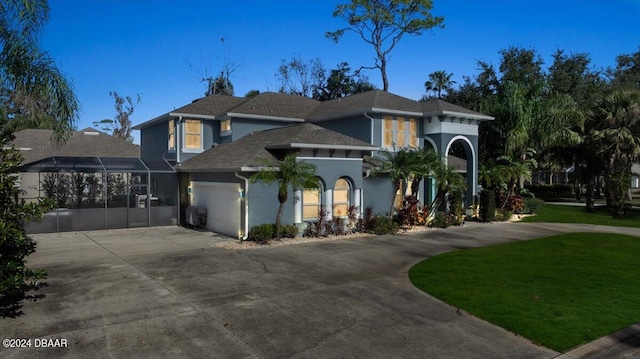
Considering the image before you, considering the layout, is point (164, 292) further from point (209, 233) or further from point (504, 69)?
point (504, 69)

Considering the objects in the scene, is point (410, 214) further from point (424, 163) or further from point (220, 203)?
point (220, 203)

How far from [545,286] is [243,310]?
742 cm

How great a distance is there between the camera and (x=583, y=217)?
2636 centimetres

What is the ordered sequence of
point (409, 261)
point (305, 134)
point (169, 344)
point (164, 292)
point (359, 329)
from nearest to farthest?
1. point (169, 344)
2. point (359, 329)
3. point (164, 292)
4. point (409, 261)
5. point (305, 134)

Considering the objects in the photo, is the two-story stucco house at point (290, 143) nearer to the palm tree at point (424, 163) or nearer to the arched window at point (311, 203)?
the arched window at point (311, 203)

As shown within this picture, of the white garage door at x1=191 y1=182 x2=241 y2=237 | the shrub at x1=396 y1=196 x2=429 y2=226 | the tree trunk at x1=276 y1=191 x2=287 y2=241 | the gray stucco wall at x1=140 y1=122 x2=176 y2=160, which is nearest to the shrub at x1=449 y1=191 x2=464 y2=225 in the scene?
the shrub at x1=396 y1=196 x2=429 y2=226

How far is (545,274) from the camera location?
11.6m

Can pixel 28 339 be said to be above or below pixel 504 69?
below

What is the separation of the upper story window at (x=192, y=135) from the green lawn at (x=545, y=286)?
15829 mm

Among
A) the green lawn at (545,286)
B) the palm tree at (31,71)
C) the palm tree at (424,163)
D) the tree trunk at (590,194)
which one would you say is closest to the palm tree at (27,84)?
the palm tree at (31,71)

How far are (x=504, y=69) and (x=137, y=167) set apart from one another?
121ft

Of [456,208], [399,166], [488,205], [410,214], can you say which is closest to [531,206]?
[488,205]

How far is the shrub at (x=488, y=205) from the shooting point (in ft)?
77.6

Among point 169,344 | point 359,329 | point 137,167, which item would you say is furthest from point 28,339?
point 137,167
